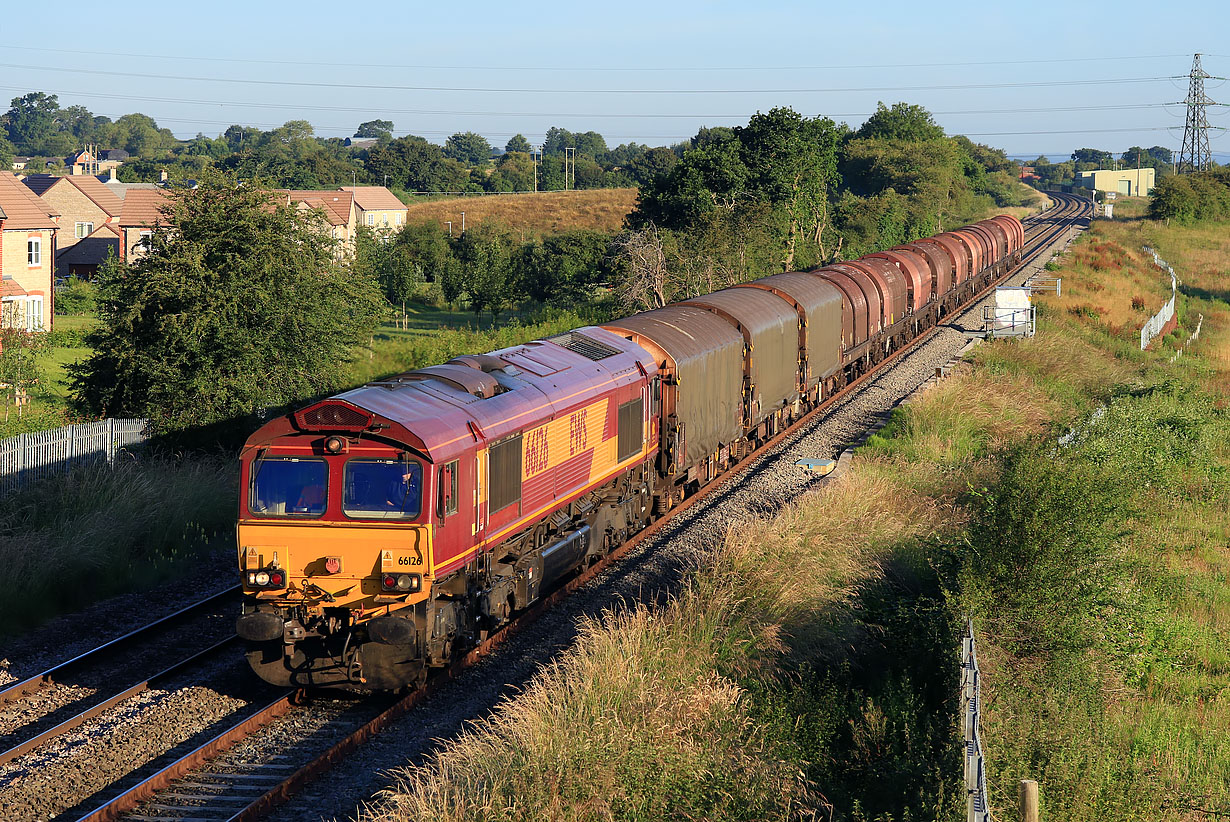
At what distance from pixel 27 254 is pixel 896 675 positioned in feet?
154

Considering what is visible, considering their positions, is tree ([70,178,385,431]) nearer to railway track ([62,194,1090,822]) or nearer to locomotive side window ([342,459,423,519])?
railway track ([62,194,1090,822])

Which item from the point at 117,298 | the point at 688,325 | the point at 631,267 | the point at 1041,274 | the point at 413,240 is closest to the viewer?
the point at 688,325

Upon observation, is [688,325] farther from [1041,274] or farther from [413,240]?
[413,240]

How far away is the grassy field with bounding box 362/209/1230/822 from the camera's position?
9453 millimetres

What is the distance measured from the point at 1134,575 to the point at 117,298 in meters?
20.2

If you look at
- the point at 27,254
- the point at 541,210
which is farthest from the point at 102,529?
the point at 541,210

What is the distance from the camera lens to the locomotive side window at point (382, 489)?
38.8ft

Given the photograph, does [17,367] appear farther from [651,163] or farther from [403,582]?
[651,163]

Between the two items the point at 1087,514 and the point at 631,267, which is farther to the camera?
the point at 631,267

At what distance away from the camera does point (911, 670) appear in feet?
42.0

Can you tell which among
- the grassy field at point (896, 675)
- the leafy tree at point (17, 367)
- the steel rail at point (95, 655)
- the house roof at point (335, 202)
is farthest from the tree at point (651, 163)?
the steel rail at point (95, 655)

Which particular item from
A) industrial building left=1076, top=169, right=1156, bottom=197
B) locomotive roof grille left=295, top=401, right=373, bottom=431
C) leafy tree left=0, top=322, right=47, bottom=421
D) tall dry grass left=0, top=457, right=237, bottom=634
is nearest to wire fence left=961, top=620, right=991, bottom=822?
locomotive roof grille left=295, top=401, right=373, bottom=431

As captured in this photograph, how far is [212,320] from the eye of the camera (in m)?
22.9

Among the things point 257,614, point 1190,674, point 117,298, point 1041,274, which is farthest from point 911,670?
point 1041,274
